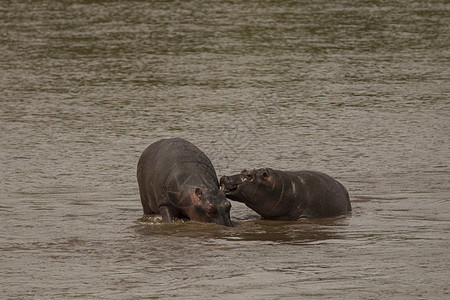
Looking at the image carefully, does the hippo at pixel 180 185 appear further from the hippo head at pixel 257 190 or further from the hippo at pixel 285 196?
the hippo at pixel 285 196

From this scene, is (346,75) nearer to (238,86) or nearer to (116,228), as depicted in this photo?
(238,86)

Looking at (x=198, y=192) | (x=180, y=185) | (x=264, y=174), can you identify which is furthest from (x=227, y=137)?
(x=198, y=192)

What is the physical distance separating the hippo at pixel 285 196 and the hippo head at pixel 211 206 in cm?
40

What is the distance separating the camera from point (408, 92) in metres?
14.8

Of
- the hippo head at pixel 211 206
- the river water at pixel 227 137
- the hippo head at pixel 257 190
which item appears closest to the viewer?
the river water at pixel 227 137

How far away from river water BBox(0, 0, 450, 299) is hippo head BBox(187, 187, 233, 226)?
0.09 metres

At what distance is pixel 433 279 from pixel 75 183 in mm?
4721

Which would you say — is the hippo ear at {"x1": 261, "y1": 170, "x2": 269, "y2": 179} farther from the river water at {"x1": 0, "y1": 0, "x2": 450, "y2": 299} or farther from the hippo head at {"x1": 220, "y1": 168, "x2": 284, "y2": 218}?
the river water at {"x1": 0, "y1": 0, "x2": 450, "y2": 299}

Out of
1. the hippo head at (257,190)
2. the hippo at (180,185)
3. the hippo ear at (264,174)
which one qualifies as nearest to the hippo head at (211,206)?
the hippo at (180,185)

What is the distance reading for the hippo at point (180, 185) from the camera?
8.46m

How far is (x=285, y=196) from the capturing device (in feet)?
29.5

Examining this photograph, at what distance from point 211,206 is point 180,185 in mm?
427

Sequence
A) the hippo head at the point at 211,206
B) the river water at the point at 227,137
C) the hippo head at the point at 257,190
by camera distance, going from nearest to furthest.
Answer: the river water at the point at 227,137 → the hippo head at the point at 211,206 → the hippo head at the point at 257,190

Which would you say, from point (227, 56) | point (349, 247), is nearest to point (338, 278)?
Result: point (349, 247)
